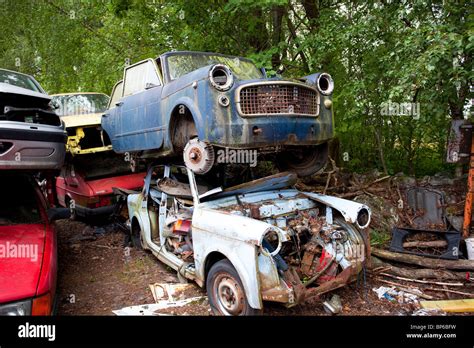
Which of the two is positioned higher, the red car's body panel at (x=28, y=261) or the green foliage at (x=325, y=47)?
the green foliage at (x=325, y=47)

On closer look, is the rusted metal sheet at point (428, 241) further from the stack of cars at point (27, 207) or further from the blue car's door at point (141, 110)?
the stack of cars at point (27, 207)

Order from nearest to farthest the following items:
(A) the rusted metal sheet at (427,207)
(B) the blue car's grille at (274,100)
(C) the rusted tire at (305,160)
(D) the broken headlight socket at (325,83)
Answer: (B) the blue car's grille at (274,100) < (D) the broken headlight socket at (325,83) < (C) the rusted tire at (305,160) < (A) the rusted metal sheet at (427,207)

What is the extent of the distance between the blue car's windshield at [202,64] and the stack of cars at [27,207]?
5.76 ft

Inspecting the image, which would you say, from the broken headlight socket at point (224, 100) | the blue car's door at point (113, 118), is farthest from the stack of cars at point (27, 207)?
the broken headlight socket at point (224, 100)

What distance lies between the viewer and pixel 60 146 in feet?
15.1

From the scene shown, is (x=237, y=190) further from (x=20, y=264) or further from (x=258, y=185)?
(x=20, y=264)

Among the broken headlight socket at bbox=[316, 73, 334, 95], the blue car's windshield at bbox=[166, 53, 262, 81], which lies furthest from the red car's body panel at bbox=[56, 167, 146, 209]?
the broken headlight socket at bbox=[316, 73, 334, 95]

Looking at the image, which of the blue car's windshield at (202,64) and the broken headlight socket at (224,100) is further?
the blue car's windshield at (202,64)

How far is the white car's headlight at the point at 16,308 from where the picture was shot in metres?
2.62

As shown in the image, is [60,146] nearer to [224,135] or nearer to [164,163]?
[164,163]

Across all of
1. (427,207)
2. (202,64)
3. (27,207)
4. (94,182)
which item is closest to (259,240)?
(27,207)

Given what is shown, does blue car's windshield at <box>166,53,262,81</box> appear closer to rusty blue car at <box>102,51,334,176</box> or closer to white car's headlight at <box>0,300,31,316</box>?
rusty blue car at <box>102,51,334,176</box>

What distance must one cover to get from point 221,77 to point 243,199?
1421 millimetres
